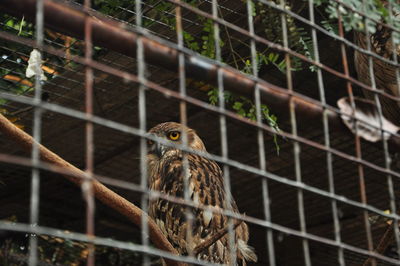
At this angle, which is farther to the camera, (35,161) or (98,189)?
(98,189)

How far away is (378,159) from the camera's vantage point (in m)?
4.28

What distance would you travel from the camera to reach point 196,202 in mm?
3287

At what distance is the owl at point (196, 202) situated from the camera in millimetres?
3336

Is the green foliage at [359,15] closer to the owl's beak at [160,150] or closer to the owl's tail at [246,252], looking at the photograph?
the owl's tail at [246,252]

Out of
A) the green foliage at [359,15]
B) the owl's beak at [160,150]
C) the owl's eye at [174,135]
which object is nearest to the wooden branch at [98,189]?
the green foliage at [359,15]

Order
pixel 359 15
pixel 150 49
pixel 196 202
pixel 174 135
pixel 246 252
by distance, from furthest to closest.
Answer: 1. pixel 174 135
2. pixel 246 252
3. pixel 196 202
4. pixel 359 15
5. pixel 150 49

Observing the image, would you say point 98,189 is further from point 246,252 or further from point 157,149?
point 157,149

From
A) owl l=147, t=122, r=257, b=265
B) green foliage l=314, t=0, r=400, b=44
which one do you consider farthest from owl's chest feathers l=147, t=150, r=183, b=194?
green foliage l=314, t=0, r=400, b=44

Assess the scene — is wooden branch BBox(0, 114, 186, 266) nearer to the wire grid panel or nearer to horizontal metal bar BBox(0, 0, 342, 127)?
the wire grid panel

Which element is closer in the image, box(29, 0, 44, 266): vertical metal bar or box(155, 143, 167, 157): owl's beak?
Result: box(29, 0, 44, 266): vertical metal bar

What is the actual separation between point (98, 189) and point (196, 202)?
937mm

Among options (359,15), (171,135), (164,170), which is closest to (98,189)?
(359,15)

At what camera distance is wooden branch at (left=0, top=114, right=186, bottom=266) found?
2.26m

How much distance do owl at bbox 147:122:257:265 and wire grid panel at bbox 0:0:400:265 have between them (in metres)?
0.02
